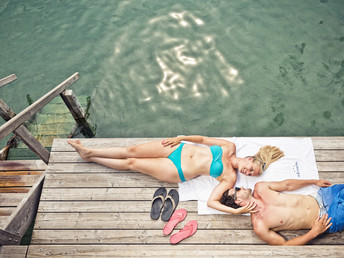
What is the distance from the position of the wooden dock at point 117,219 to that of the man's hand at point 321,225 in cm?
19

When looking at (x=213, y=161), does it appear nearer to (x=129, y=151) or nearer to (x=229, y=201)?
(x=229, y=201)

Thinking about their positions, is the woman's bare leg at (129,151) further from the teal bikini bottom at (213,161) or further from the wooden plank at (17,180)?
the wooden plank at (17,180)

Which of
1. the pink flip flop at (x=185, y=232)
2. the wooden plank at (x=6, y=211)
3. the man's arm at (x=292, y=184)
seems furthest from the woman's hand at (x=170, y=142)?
the wooden plank at (x=6, y=211)

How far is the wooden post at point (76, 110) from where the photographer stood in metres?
4.43

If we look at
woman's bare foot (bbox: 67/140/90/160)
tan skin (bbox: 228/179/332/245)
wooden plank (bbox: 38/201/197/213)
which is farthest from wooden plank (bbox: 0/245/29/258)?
tan skin (bbox: 228/179/332/245)

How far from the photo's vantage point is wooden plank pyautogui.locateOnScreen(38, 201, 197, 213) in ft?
12.4

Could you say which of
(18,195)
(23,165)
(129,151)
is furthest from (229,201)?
(23,165)

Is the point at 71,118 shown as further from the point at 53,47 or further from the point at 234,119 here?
the point at 234,119

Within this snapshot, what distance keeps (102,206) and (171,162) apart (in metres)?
1.29

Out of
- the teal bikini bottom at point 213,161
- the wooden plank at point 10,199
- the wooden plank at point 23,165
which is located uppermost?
the wooden plank at point 23,165

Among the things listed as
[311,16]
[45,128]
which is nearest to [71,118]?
[45,128]

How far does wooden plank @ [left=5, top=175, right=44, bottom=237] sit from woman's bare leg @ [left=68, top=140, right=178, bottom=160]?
813 mm

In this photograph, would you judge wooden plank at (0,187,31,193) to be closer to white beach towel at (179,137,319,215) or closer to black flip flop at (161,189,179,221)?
black flip flop at (161,189,179,221)

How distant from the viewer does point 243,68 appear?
243 inches
